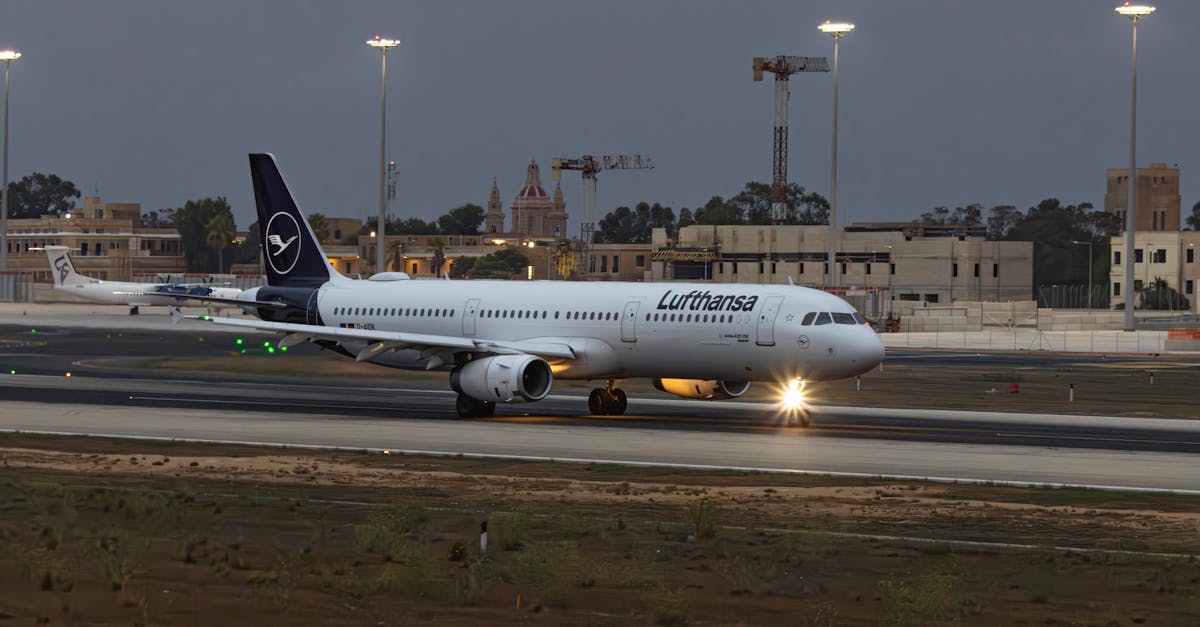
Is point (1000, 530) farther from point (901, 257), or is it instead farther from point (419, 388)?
point (901, 257)

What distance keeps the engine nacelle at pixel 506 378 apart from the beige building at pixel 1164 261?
152909 millimetres

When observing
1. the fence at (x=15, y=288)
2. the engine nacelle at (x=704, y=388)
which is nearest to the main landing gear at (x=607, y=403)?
the engine nacelle at (x=704, y=388)

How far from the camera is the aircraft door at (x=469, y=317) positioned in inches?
1836

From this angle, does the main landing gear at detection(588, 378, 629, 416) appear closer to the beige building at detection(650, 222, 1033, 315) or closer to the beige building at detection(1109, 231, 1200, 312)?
the beige building at detection(650, 222, 1033, 315)

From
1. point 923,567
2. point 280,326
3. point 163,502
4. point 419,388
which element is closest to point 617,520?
point 923,567

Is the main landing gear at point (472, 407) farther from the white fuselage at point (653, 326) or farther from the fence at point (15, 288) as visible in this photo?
the fence at point (15, 288)

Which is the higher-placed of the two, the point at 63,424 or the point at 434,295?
the point at 434,295

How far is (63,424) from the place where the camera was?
39.5 m

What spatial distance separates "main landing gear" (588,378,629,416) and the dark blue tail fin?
1208cm

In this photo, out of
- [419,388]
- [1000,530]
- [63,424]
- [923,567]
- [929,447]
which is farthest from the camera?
[419,388]

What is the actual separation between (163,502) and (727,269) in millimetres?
156965

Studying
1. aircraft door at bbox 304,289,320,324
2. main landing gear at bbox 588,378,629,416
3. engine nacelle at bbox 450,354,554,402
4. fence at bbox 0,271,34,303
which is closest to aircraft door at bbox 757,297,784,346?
main landing gear at bbox 588,378,629,416

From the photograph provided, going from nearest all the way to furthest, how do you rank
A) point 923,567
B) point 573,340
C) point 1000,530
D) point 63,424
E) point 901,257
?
point 923,567
point 1000,530
point 63,424
point 573,340
point 901,257

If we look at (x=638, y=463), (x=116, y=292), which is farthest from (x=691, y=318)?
(x=116, y=292)
